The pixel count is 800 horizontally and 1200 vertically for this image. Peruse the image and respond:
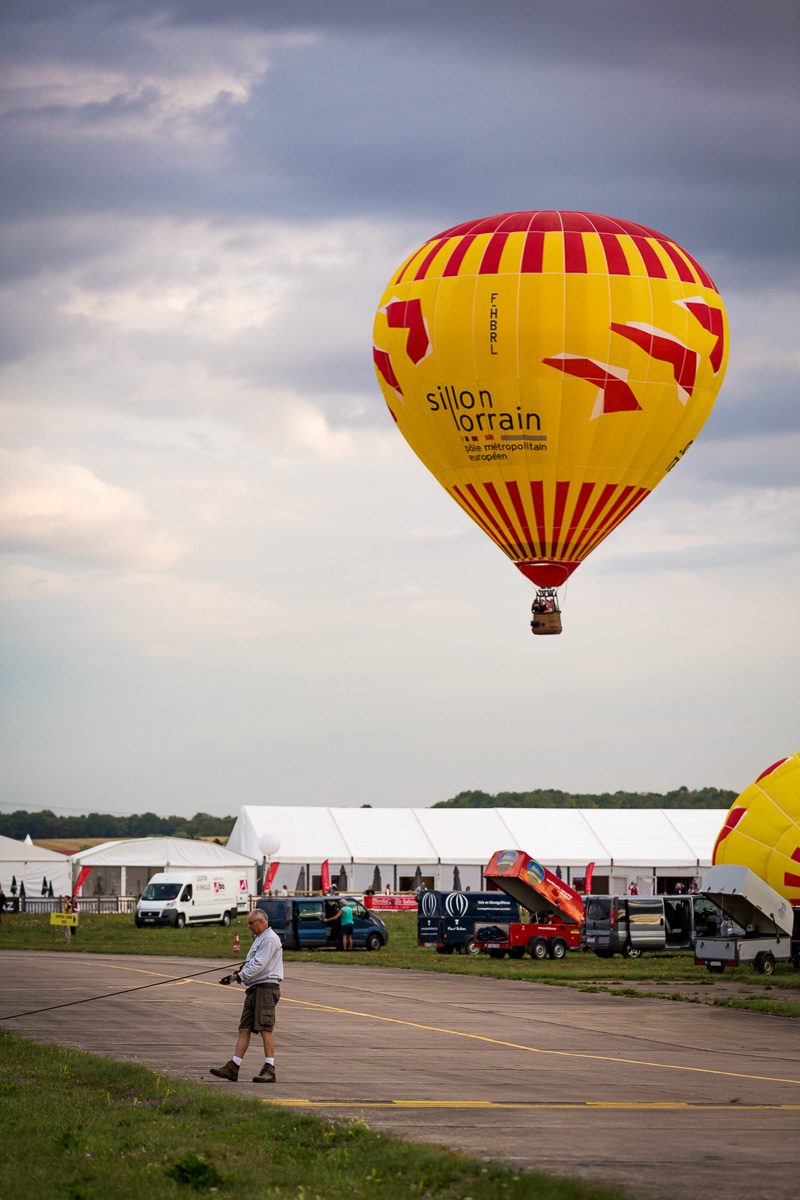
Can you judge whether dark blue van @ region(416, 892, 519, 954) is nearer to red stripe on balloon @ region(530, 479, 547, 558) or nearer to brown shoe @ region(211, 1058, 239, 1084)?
red stripe on balloon @ region(530, 479, 547, 558)

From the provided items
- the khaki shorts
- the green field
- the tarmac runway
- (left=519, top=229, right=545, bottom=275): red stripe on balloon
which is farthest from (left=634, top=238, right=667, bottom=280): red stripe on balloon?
the khaki shorts

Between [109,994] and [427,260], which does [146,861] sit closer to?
[427,260]

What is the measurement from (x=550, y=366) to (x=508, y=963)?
51.3 feet

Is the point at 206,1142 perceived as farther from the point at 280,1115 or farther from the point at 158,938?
the point at 158,938

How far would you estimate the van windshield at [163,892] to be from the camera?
51.4 meters

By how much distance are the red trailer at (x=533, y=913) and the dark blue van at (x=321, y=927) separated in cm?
381

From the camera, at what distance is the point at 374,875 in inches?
2515

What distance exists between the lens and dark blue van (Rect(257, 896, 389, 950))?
132 feet

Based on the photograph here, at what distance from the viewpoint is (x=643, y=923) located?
38.3 metres

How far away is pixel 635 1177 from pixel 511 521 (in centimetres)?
2383

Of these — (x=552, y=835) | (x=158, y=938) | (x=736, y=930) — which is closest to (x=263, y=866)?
(x=552, y=835)

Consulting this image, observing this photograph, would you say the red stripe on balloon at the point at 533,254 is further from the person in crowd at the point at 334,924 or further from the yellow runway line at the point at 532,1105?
the yellow runway line at the point at 532,1105

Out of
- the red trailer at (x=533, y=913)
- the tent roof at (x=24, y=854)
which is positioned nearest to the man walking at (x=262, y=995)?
the red trailer at (x=533, y=913)

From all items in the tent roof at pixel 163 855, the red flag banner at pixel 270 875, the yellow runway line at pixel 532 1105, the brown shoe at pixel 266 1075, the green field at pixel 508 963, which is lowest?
the green field at pixel 508 963
